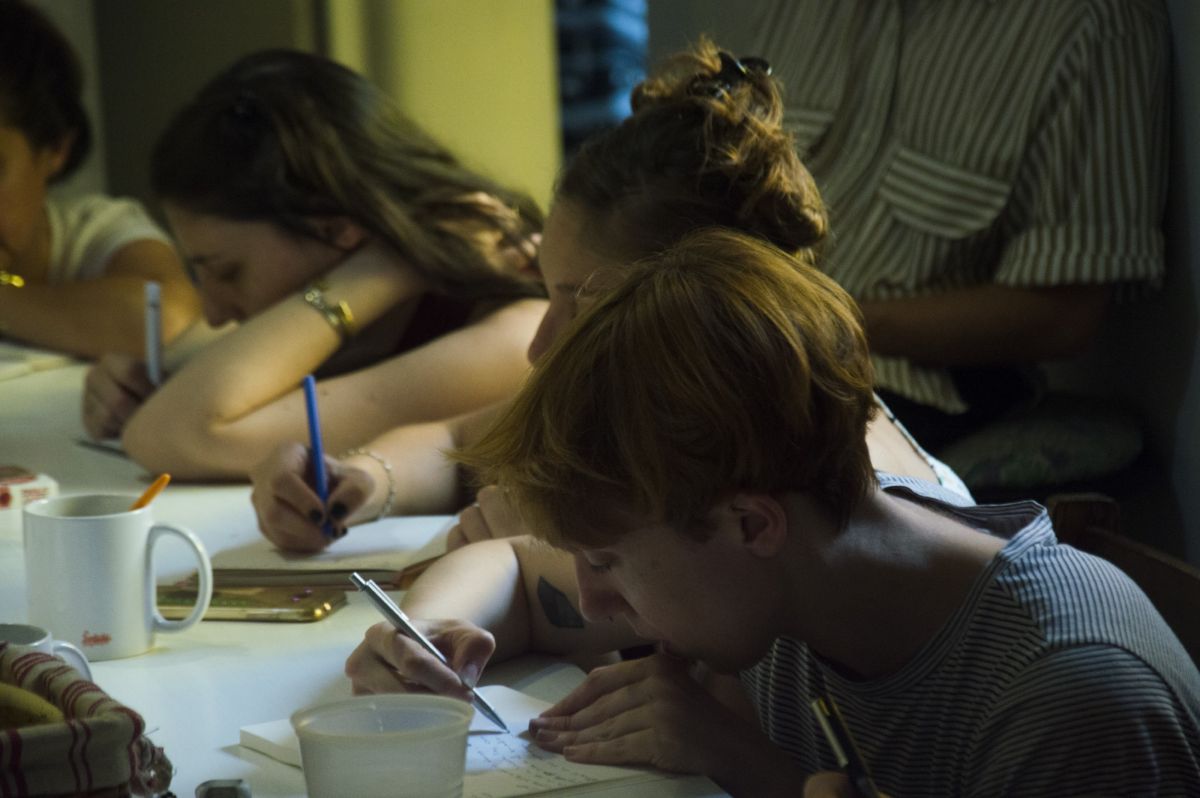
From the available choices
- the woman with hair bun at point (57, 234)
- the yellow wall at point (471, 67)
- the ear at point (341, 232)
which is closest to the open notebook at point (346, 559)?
the ear at point (341, 232)

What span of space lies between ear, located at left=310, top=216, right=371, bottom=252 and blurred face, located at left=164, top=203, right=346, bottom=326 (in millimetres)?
10

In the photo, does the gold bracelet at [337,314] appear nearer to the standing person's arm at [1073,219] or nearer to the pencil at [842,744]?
the standing person's arm at [1073,219]

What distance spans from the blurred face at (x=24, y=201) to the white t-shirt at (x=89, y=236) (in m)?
0.02

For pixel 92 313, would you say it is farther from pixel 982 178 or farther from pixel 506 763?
pixel 506 763

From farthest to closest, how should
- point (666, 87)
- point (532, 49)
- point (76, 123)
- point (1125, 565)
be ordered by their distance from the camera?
point (532, 49), point (76, 123), point (666, 87), point (1125, 565)

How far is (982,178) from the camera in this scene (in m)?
1.97

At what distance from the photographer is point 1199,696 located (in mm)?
837

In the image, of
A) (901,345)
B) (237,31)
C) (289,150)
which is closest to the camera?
(289,150)

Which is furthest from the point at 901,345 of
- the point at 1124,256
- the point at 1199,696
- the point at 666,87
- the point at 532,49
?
the point at 532,49

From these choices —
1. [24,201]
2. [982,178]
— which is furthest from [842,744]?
[24,201]

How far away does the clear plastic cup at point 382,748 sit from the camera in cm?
69

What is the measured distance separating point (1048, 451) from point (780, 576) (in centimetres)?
106

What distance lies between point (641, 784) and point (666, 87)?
2.16ft

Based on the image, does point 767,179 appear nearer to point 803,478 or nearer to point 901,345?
point 803,478
